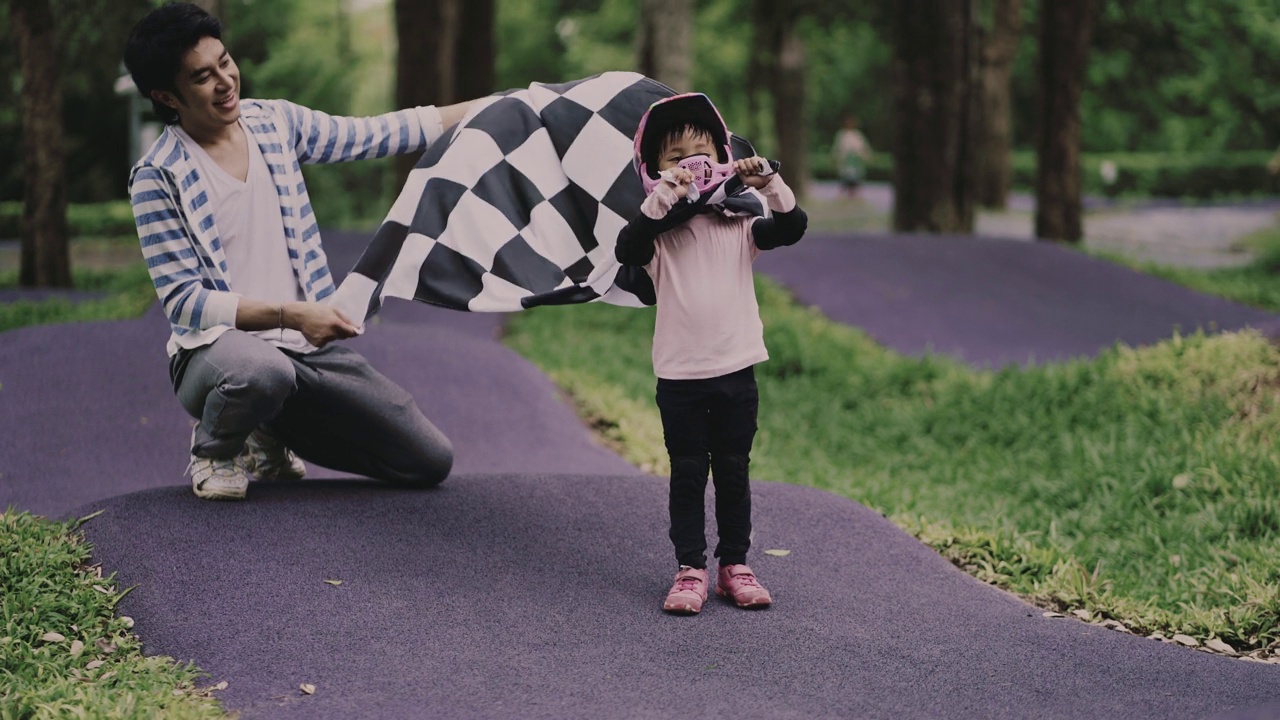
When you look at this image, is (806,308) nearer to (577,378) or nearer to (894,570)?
(577,378)

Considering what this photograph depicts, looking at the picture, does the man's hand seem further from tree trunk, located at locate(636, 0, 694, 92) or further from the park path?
the park path

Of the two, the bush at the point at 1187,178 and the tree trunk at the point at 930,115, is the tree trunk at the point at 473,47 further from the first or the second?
the bush at the point at 1187,178

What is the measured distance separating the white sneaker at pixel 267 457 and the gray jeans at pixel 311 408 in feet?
0.29

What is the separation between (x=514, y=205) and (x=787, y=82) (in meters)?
19.5

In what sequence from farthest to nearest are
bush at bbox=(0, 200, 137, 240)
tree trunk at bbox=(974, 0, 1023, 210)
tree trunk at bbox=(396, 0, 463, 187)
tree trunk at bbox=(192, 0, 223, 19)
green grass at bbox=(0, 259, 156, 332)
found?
tree trunk at bbox=(974, 0, 1023, 210), bush at bbox=(0, 200, 137, 240), tree trunk at bbox=(396, 0, 463, 187), tree trunk at bbox=(192, 0, 223, 19), green grass at bbox=(0, 259, 156, 332)

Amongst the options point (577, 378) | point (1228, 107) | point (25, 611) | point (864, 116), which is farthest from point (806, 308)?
point (864, 116)

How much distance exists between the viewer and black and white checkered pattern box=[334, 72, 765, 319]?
4660mm

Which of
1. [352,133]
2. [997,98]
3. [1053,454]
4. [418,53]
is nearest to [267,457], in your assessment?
[352,133]

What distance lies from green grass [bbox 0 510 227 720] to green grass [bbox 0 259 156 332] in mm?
5450

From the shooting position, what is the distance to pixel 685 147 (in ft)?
13.0

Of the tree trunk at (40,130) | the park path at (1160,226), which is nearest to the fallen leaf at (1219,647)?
the tree trunk at (40,130)

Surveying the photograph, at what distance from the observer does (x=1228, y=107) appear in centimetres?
2905

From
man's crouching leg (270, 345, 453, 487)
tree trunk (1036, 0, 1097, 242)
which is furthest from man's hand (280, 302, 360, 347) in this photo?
tree trunk (1036, 0, 1097, 242)

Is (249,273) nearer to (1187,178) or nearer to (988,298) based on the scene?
(988,298)
